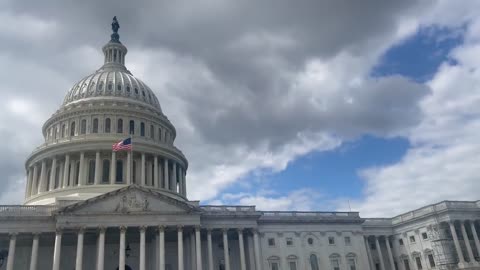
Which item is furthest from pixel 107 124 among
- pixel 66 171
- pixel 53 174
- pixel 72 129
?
pixel 53 174

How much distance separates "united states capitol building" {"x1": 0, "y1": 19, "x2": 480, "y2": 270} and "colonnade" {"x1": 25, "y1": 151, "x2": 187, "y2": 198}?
0.17 m

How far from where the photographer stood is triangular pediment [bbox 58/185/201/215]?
50.9 meters

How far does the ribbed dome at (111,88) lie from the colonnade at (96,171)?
42.2 ft

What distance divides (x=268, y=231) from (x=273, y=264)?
4.89 m

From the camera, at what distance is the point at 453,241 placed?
66312 millimetres

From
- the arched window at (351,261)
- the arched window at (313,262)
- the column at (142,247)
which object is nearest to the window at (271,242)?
the arched window at (313,262)

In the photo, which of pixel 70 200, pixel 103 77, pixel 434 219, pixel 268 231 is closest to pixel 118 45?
pixel 103 77

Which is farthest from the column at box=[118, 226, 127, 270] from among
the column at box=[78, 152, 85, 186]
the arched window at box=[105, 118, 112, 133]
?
the arched window at box=[105, 118, 112, 133]

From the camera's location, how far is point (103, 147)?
65.6 m

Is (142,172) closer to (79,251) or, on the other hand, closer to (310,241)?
(79,251)

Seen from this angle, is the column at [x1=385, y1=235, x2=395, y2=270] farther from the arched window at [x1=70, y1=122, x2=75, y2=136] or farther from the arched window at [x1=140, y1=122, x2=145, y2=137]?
the arched window at [x1=70, y1=122, x2=75, y2=136]

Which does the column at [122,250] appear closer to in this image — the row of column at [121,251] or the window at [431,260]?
the row of column at [121,251]

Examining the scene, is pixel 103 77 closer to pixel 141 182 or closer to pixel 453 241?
pixel 141 182

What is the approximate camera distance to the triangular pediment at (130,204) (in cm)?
5091
